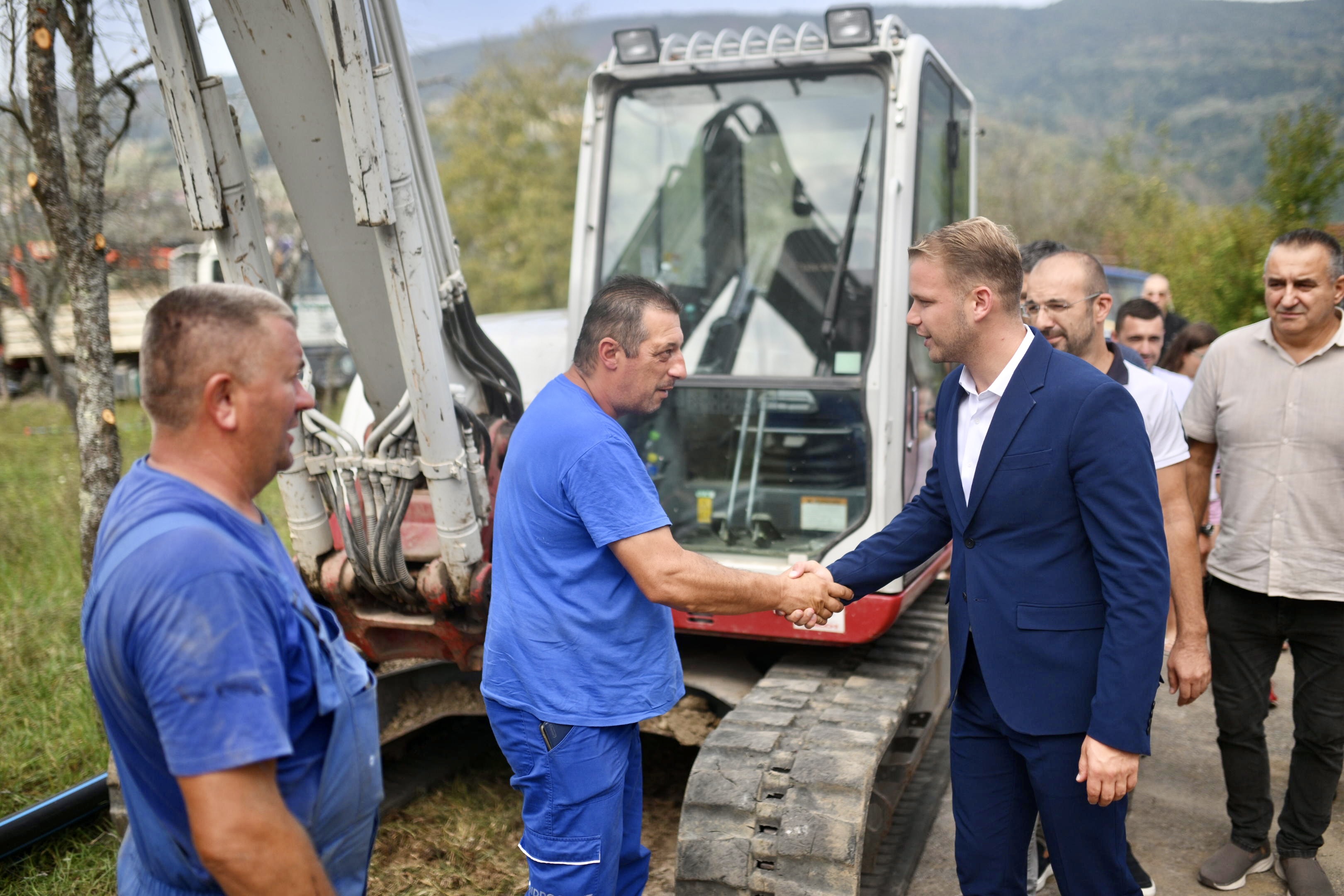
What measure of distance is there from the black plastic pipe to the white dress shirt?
133 inches

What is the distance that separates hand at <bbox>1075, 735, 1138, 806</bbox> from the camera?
229cm

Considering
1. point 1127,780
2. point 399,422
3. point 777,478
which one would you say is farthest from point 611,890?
point 777,478

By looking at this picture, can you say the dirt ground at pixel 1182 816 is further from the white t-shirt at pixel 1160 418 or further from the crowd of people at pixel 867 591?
the white t-shirt at pixel 1160 418

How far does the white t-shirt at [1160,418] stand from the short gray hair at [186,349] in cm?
258

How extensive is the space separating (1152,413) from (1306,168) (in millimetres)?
8801

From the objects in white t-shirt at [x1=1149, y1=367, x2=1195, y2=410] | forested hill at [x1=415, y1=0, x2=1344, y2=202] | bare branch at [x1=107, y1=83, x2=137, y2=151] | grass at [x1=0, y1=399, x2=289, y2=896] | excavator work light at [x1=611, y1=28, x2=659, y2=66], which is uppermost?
forested hill at [x1=415, y1=0, x2=1344, y2=202]

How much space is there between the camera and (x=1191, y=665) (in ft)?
9.64

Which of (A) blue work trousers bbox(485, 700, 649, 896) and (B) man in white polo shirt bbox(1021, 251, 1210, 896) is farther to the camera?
(B) man in white polo shirt bbox(1021, 251, 1210, 896)

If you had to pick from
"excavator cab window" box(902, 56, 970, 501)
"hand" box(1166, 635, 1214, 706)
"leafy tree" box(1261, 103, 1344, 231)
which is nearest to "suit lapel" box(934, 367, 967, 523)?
"hand" box(1166, 635, 1214, 706)

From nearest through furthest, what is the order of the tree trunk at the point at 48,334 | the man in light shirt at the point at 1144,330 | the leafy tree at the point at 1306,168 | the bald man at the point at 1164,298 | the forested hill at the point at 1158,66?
1. the man in light shirt at the point at 1144,330
2. the bald man at the point at 1164,298
3. the leafy tree at the point at 1306,168
4. the tree trunk at the point at 48,334
5. the forested hill at the point at 1158,66

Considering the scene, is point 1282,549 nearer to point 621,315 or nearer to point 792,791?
point 792,791

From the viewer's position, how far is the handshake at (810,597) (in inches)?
121

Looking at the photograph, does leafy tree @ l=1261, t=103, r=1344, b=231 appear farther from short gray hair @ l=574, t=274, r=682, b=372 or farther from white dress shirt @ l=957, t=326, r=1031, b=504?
short gray hair @ l=574, t=274, r=682, b=372

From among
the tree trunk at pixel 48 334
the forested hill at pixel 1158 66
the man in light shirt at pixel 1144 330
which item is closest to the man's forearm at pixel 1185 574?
the man in light shirt at pixel 1144 330
